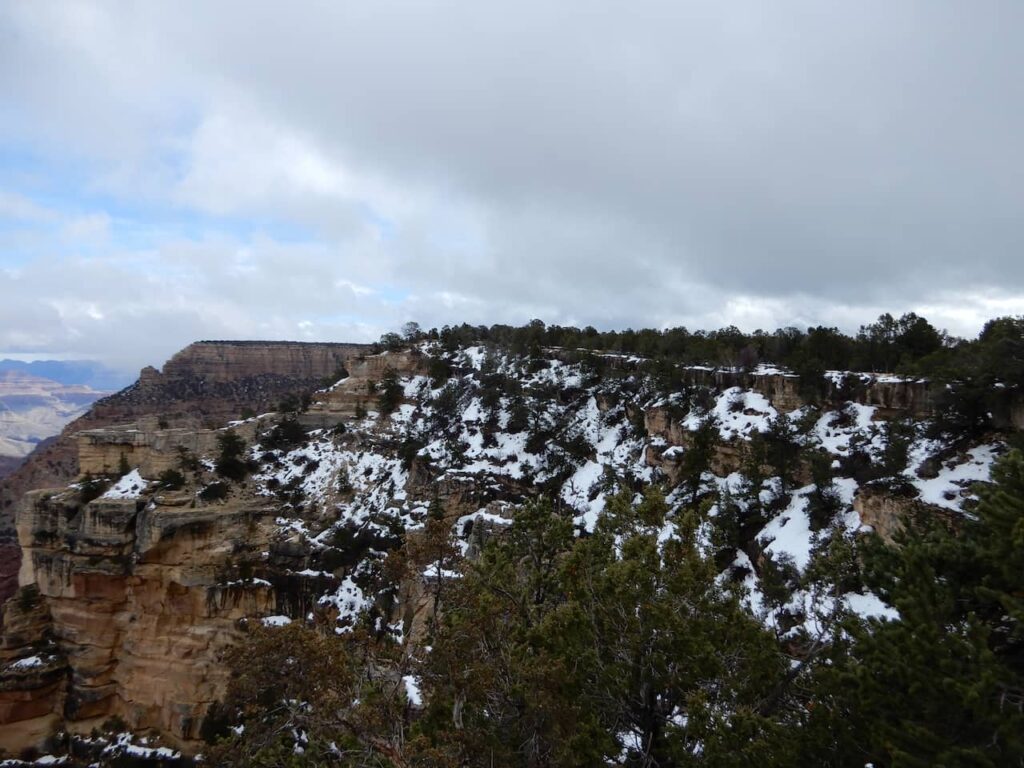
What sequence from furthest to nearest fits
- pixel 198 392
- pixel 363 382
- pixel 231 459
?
pixel 198 392
pixel 363 382
pixel 231 459

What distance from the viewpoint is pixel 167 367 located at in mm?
80375

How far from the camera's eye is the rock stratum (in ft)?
73.9

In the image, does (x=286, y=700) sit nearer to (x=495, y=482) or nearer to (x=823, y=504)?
(x=823, y=504)

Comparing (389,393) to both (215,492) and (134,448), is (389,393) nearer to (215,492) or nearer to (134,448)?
(215,492)

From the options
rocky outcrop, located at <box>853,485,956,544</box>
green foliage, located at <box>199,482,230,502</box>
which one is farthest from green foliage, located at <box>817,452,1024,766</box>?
green foliage, located at <box>199,482,230,502</box>

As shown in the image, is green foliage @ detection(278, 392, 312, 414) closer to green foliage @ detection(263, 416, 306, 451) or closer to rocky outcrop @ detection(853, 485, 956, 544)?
green foliage @ detection(263, 416, 306, 451)

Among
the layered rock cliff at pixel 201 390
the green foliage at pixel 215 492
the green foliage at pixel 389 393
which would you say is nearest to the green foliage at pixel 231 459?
the green foliage at pixel 215 492

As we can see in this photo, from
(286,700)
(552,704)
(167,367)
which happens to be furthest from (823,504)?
(167,367)

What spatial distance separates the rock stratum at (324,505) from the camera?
73.9ft

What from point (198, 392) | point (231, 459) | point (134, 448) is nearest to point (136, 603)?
point (231, 459)

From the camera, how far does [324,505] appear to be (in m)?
31.6

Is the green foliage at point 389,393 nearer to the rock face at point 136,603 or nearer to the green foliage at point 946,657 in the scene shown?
the rock face at point 136,603

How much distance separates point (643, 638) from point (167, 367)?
90.1m

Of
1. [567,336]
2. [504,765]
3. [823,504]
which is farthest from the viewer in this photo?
[567,336]
